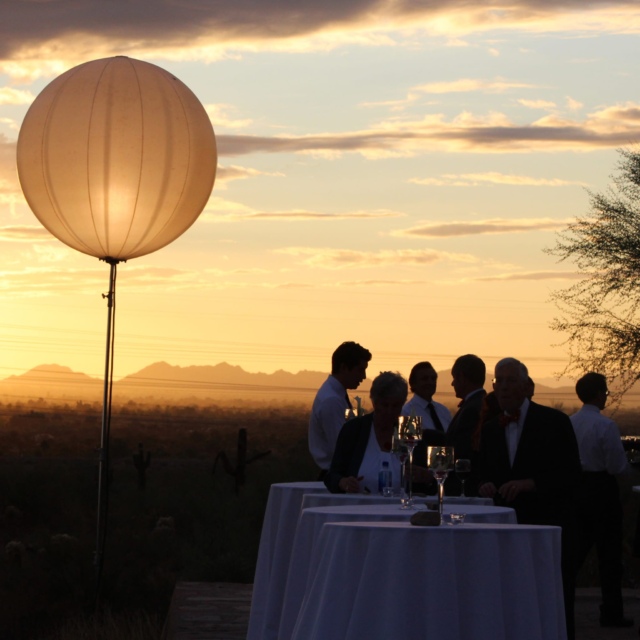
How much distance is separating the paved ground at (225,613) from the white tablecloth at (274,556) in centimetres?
93

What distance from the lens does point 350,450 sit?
793cm

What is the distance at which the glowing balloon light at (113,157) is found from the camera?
950cm

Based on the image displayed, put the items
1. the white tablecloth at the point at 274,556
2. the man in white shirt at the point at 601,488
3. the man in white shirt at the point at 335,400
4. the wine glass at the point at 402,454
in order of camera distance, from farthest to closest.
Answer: the man in white shirt at the point at 601,488 < the man in white shirt at the point at 335,400 < the white tablecloth at the point at 274,556 < the wine glass at the point at 402,454

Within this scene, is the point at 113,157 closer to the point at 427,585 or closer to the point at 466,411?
the point at 466,411

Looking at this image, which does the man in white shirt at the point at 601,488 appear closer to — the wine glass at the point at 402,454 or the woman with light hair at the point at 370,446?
the woman with light hair at the point at 370,446

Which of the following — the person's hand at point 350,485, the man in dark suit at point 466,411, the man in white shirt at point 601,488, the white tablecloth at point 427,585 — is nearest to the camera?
the white tablecloth at point 427,585

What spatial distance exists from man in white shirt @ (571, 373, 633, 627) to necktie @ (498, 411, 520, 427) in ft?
8.09

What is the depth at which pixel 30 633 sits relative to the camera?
13.6 meters

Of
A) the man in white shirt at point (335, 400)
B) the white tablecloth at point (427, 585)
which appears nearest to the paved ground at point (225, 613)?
the man in white shirt at point (335, 400)

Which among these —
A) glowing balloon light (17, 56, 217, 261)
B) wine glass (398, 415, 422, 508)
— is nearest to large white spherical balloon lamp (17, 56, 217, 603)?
glowing balloon light (17, 56, 217, 261)

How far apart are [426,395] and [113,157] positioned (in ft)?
9.14

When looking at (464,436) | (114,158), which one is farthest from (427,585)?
(114,158)

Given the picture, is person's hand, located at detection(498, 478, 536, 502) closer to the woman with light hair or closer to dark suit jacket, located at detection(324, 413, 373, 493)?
the woman with light hair

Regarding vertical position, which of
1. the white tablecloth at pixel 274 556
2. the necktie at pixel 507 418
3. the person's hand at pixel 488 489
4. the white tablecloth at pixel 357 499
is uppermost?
the necktie at pixel 507 418
